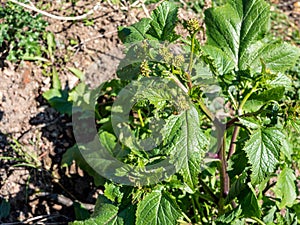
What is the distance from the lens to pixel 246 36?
2.16 metres

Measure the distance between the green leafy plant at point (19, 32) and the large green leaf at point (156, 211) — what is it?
1729 mm

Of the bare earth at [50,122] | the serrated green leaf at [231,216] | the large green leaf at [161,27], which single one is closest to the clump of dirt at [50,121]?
the bare earth at [50,122]

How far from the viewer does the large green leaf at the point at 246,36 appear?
6.98 ft

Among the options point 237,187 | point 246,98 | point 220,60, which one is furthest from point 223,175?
point 220,60

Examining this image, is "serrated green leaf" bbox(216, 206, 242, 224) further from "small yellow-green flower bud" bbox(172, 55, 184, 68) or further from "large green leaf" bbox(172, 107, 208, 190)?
"small yellow-green flower bud" bbox(172, 55, 184, 68)

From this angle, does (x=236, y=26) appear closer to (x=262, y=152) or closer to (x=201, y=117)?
(x=201, y=117)

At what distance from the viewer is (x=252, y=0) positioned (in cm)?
216

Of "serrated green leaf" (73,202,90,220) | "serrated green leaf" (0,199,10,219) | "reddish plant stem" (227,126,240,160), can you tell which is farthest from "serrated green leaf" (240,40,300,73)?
"serrated green leaf" (0,199,10,219)

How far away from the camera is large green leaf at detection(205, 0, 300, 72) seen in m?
2.13

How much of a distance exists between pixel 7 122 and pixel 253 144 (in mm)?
1815

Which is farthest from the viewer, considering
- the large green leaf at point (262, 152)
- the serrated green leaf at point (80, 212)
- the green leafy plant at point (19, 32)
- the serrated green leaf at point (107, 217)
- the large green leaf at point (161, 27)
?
the green leafy plant at point (19, 32)

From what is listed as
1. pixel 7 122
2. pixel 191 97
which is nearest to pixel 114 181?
pixel 191 97

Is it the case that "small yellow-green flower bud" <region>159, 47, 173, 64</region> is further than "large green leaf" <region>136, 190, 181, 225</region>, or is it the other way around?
"large green leaf" <region>136, 190, 181, 225</region>

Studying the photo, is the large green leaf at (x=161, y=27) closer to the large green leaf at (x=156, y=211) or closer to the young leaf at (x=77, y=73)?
the large green leaf at (x=156, y=211)
